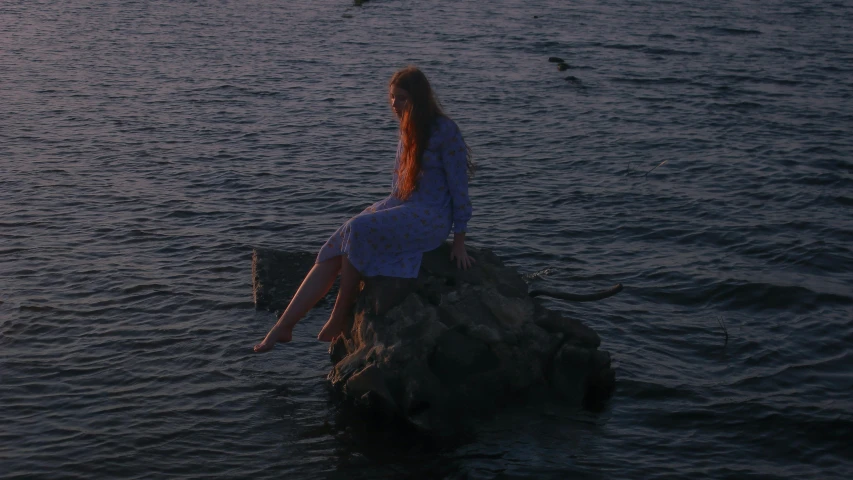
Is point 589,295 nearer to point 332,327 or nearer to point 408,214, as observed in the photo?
point 408,214

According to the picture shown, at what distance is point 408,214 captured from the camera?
25.6 feet

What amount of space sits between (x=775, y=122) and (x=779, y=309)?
9.00 m

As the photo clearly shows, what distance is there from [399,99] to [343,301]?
1.82 meters

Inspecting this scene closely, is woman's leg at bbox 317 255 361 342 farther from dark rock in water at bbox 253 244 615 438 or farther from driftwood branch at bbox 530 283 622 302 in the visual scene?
driftwood branch at bbox 530 283 622 302

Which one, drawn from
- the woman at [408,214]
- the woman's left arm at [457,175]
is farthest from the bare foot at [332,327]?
the woman's left arm at [457,175]

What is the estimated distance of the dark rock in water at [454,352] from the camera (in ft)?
25.1

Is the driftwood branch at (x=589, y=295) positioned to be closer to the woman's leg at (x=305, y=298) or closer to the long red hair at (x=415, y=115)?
the long red hair at (x=415, y=115)

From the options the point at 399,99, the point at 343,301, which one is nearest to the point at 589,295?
the point at 343,301

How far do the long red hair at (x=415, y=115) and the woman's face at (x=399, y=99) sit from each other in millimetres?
23

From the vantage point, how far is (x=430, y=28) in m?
31.9

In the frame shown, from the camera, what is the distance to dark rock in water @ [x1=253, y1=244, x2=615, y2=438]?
765cm

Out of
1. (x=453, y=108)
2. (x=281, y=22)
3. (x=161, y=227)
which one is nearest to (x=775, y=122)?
(x=453, y=108)

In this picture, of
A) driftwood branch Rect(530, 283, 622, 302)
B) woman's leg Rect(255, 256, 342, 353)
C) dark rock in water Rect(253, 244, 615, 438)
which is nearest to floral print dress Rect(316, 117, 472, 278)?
woman's leg Rect(255, 256, 342, 353)

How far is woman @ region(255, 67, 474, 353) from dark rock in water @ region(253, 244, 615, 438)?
0.29 meters
